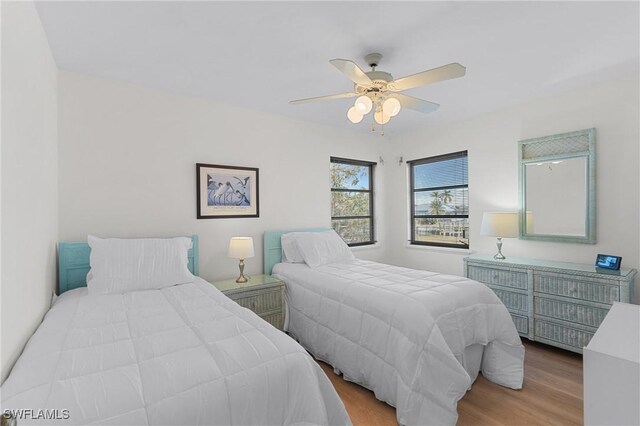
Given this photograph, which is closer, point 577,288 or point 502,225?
point 577,288

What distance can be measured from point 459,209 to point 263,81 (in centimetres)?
291

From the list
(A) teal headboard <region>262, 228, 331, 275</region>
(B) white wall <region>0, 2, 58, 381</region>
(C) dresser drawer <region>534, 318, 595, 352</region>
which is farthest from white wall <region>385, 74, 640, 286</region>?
(B) white wall <region>0, 2, 58, 381</region>

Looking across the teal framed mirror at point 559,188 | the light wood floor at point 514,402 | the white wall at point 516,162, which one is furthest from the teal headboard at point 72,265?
the teal framed mirror at point 559,188

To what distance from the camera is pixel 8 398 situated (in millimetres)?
945

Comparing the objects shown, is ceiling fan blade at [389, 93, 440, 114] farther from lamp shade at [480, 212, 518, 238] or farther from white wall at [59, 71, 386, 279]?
white wall at [59, 71, 386, 279]

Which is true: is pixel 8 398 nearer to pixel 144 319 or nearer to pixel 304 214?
pixel 144 319

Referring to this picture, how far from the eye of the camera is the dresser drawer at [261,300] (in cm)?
273

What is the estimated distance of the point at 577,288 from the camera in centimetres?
262

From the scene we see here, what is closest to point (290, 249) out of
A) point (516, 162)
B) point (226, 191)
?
point (226, 191)

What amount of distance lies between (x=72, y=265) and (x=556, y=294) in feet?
13.5

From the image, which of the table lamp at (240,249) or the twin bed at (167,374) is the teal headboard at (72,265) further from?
the table lamp at (240,249)

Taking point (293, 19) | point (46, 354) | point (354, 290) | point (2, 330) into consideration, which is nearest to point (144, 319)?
point (46, 354)

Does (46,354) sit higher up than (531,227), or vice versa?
(531,227)

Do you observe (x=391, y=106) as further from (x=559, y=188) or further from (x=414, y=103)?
(x=559, y=188)
